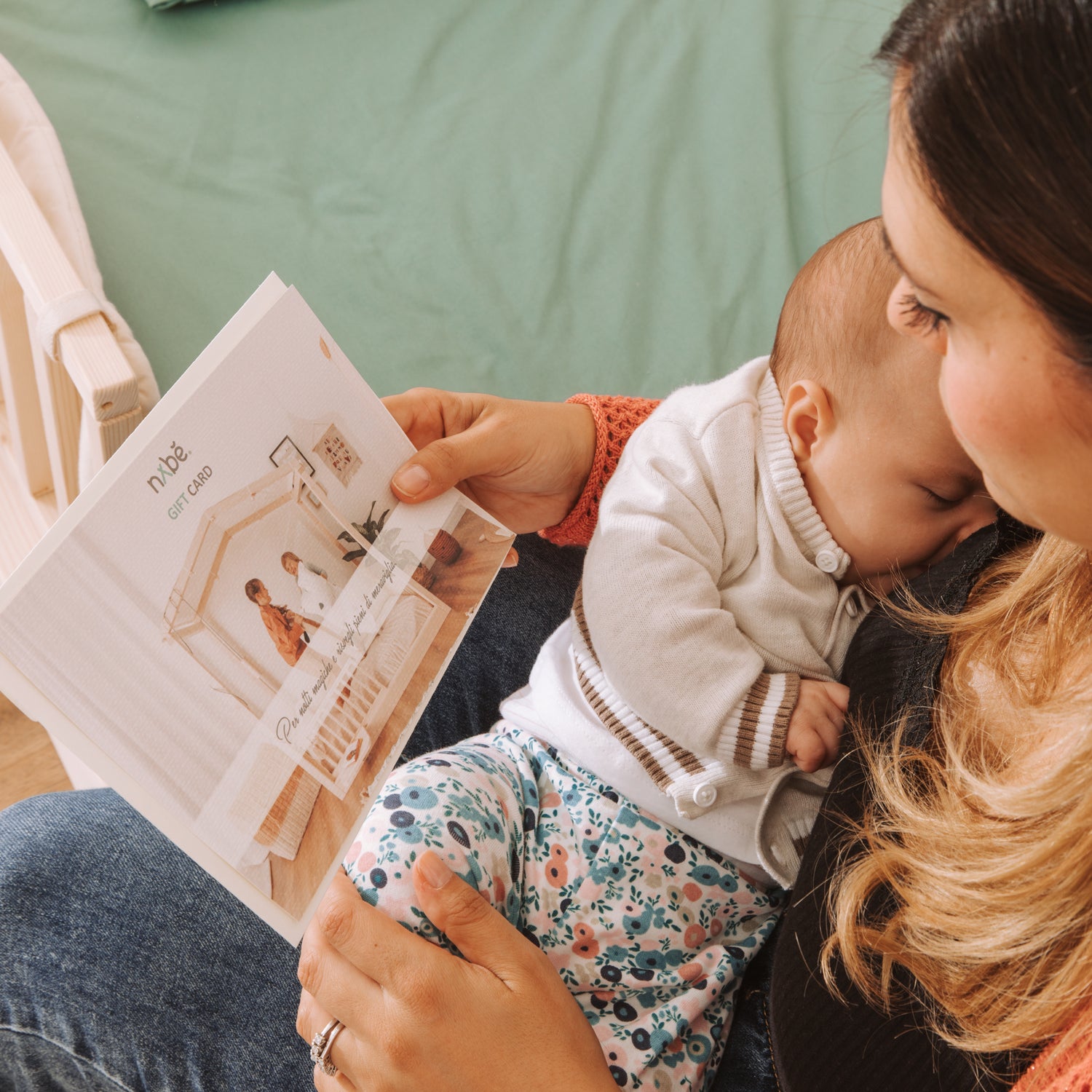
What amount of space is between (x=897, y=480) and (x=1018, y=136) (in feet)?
1.57

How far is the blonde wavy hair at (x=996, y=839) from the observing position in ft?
1.93

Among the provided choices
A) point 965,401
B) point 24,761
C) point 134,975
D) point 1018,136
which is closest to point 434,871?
point 134,975

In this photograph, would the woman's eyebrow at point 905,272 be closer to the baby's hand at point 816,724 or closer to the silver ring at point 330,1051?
the baby's hand at point 816,724

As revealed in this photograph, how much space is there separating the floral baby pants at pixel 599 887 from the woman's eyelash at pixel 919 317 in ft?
1.73

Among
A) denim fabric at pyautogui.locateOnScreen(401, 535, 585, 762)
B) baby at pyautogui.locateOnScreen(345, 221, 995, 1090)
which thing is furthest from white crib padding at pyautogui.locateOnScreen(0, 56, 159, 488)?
baby at pyautogui.locateOnScreen(345, 221, 995, 1090)

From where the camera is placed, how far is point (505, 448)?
97cm

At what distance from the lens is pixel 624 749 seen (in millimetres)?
917

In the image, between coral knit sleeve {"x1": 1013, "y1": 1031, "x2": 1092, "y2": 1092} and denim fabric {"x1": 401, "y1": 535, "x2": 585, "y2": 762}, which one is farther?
denim fabric {"x1": 401, "y1": 535, "x2": 585, "y2": 762}

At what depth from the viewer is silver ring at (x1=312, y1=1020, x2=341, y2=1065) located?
0.75m

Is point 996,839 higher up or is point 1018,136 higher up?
point 1018,136

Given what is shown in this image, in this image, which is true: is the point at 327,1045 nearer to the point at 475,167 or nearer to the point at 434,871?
the point at 434,871

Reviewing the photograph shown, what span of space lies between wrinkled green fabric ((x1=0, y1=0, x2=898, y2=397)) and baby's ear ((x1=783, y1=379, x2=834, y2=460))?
0.50 metres

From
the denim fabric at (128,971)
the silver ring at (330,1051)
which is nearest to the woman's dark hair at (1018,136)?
the silver ring at (330,1051)

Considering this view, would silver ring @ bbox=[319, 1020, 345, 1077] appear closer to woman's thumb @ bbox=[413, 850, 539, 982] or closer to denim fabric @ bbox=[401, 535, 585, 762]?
woman's thumb @ bbox=[413, 850, 539, 982]
